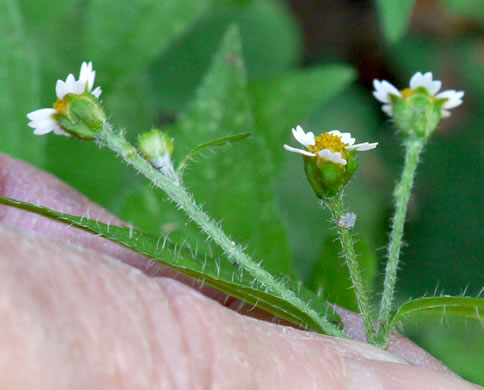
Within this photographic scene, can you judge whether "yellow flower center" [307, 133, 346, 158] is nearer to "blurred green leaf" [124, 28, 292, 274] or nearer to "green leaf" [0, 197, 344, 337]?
"green leaf" [0, 197, 344, 337]

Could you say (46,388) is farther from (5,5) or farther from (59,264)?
(5,5)

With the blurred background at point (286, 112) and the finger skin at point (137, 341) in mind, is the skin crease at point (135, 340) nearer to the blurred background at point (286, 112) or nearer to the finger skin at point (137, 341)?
the finger skin at point (137, 341)

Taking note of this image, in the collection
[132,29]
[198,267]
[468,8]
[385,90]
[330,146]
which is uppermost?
[468,8]

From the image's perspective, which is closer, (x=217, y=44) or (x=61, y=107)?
(x=61, y=107)

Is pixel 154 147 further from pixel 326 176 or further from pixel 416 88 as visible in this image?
pixel 416 88

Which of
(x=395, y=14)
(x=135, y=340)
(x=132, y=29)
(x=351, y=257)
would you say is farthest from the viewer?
(x=132, y=29)

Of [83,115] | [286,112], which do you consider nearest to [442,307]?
[83,115]

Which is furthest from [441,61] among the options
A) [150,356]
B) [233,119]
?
[150,356]

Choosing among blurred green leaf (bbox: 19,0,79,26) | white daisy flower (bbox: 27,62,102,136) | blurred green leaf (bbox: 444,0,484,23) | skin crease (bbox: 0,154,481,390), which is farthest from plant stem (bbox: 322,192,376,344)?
blurred green leaf (bbox: 444,0,484,23)
